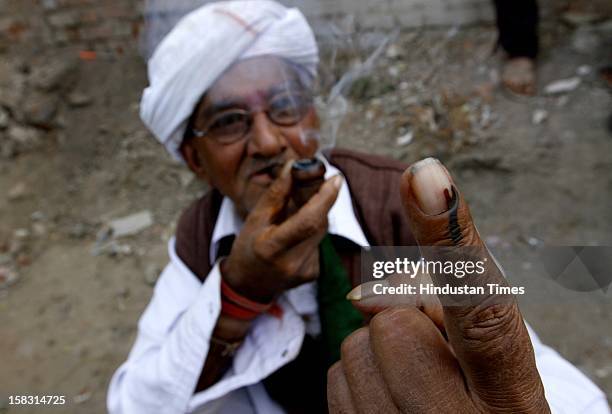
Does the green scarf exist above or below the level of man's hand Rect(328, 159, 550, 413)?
below

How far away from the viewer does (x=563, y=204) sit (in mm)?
2721

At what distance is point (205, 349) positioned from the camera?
1.35 metres

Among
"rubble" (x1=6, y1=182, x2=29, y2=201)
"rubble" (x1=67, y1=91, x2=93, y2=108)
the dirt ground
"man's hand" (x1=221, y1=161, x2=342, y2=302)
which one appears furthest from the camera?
"rubble" (x1=67, y1=91, x2=93, y2=108)

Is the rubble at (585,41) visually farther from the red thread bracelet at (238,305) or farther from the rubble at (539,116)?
the red thread bracelet at (238,305)

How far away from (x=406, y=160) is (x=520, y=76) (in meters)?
1.04

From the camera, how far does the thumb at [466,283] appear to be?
468mm

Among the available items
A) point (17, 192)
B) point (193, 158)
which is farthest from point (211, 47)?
point (17, 192)

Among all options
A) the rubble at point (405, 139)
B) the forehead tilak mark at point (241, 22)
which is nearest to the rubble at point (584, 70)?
the rubble at point (405, 139)

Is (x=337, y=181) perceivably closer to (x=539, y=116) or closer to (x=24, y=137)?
(x=539, y=116)

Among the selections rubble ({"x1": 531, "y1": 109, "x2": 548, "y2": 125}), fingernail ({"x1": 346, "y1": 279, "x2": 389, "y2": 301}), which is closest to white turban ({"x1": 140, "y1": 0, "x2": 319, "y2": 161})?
fingernail ({"x1": 346, "y1": 279, "x2": 389, "y2": 301})

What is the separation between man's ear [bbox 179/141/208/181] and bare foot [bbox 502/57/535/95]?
2.42 m

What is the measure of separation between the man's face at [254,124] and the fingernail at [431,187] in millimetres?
1016

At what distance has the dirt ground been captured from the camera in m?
2.70

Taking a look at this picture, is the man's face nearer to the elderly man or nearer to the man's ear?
the elderly man
